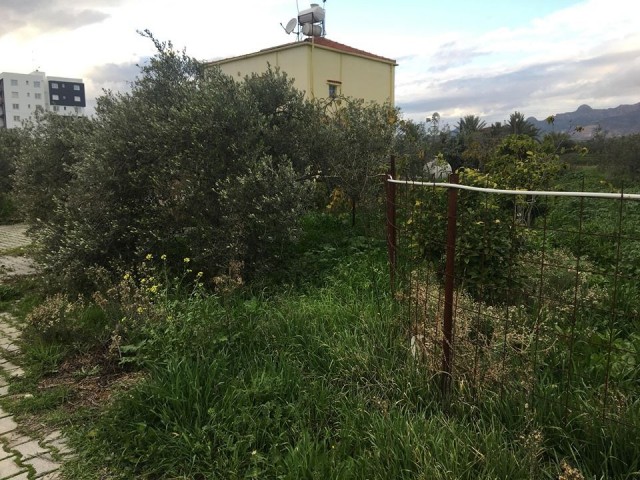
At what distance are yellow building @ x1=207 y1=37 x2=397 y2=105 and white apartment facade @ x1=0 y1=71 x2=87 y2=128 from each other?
229ft

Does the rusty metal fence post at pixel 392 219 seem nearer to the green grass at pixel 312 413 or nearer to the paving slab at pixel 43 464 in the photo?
the green grass at pixel 312 413

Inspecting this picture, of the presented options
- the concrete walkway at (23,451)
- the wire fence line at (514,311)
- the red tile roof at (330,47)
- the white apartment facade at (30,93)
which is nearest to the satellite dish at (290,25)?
the red tile roof at (330,47)

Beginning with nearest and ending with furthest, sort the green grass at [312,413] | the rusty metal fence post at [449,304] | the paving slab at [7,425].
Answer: the green grass at [312,413]
the rusty metal fence post at [449,304]
the paving slab at [7,425]

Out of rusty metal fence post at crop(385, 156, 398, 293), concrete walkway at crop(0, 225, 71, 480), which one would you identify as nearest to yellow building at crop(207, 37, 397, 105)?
rusty metal fence post at crop(385, 156, 398, 293)

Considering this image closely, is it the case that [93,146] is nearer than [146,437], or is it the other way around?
[146,437]

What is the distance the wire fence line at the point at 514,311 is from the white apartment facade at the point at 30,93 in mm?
86496

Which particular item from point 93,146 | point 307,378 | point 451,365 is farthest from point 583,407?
point 93,146

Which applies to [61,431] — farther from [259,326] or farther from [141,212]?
[141,212]

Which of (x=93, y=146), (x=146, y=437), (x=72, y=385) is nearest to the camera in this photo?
(x=146, y=437)

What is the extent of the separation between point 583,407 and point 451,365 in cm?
70

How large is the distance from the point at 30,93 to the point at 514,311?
9935cm

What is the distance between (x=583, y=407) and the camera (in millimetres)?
2455

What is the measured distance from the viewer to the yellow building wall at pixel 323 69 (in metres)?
18.8

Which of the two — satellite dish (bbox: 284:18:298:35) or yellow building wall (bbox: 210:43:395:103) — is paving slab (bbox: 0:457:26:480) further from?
satellite dish (bbox: 284:18:298:35)
